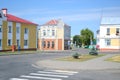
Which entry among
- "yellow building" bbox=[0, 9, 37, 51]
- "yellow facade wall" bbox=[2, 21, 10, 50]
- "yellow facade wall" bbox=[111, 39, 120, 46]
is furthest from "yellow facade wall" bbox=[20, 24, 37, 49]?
"yellow facade wall" bbox=[111, 39, 120, 46]

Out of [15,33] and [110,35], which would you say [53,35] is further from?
[15,33]

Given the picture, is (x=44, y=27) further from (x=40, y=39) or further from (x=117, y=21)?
(x=117, y=21)

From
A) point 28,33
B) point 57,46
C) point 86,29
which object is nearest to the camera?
point 28,33

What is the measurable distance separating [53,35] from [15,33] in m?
22.9

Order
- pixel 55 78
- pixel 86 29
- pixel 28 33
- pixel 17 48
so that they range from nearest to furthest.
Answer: pixel 55 78 < pixel 17 48 < pixel 28 33 < pixel 86 29

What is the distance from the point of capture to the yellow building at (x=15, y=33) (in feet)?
173

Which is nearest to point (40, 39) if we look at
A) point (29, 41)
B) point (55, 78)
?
point (29, 41)

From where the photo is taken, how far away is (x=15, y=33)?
185 ft

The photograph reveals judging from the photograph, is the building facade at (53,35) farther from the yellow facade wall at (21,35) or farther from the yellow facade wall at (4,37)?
the yellow facade wall at (4,37)

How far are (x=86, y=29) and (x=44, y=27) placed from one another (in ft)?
144

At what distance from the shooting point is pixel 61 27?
78562 millimetres

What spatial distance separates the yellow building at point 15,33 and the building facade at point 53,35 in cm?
1448

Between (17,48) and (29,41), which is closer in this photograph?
(17,48)

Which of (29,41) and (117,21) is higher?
(117,21)
